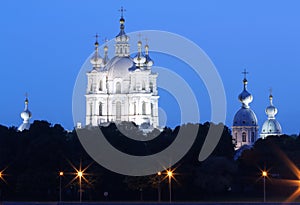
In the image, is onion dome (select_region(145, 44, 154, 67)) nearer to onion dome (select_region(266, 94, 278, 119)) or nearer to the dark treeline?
onion dome (select_region(266, 94, 278, 119))

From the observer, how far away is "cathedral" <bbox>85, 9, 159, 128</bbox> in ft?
504

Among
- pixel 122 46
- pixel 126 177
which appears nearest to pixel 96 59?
pixel 122 46

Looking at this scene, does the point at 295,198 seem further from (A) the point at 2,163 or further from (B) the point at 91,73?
(B) the point at 91,73

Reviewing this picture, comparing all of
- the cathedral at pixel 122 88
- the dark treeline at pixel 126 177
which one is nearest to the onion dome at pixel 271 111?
the cathedral at pixel 122 88

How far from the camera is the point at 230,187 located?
305 ft

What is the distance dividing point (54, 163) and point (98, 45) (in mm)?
67440

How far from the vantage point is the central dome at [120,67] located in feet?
513

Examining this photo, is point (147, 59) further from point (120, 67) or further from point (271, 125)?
point (271, 125)

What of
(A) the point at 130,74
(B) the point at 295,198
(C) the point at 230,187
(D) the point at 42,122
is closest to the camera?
(B) the point at 295,198

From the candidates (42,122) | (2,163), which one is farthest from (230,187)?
(42,122)

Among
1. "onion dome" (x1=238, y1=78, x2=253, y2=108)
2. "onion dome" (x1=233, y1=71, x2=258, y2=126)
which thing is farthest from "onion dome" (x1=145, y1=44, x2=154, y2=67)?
"onion dome" (x1=233, y1=71, x2=258, y2=126)

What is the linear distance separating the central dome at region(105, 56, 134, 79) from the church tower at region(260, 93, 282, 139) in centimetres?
1960

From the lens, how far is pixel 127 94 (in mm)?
Answer: 155875

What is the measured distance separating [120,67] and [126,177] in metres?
66.2
